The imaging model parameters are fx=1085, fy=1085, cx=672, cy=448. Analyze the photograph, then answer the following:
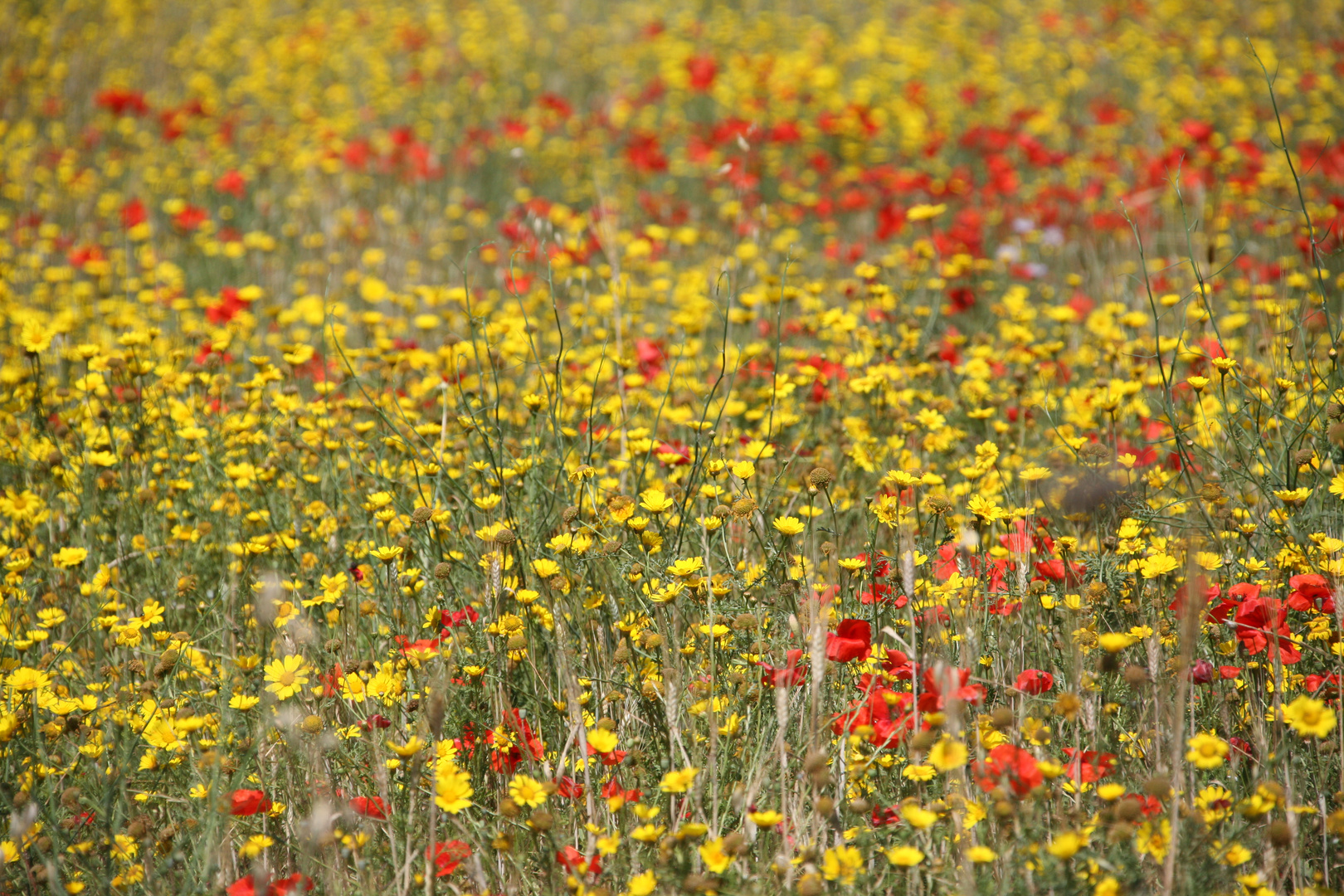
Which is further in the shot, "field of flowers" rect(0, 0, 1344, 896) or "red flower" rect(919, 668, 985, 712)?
"field of flowers" rect(0, 0, 1344, 896)

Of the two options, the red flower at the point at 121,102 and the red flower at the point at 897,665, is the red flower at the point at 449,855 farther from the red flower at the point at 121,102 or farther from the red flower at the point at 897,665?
the red flower at the point at 121,102

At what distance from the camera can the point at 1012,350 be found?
3.23 m

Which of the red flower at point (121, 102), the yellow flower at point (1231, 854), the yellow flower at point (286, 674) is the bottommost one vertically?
the yellow flower at point (286, 674)

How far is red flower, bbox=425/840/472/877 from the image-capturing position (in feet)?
5.04

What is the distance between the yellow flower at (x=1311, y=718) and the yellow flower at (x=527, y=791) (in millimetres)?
1018

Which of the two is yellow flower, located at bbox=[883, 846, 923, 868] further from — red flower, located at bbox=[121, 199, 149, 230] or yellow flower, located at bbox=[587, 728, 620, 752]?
red flower, located at bbox=[121, 199, 149, 230]

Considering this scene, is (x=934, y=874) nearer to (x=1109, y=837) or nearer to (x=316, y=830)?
(x=1109, y=837)

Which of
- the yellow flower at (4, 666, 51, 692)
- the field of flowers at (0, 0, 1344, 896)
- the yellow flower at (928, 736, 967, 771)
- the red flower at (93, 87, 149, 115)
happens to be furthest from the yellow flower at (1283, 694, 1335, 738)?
the red flower at (93, 87, 149, 115)

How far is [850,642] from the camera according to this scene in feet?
5.42

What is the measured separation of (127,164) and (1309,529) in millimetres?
6960

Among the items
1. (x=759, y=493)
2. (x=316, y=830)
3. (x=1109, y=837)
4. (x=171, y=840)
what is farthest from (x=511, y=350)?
(x=1109, y=837)

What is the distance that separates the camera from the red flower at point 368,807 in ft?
5.36

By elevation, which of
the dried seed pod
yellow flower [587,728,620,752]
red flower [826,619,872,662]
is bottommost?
the dried seed pod

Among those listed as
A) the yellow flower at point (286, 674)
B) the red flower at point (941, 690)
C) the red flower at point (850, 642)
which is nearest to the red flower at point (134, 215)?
the yellow flower at point (286, 674)
